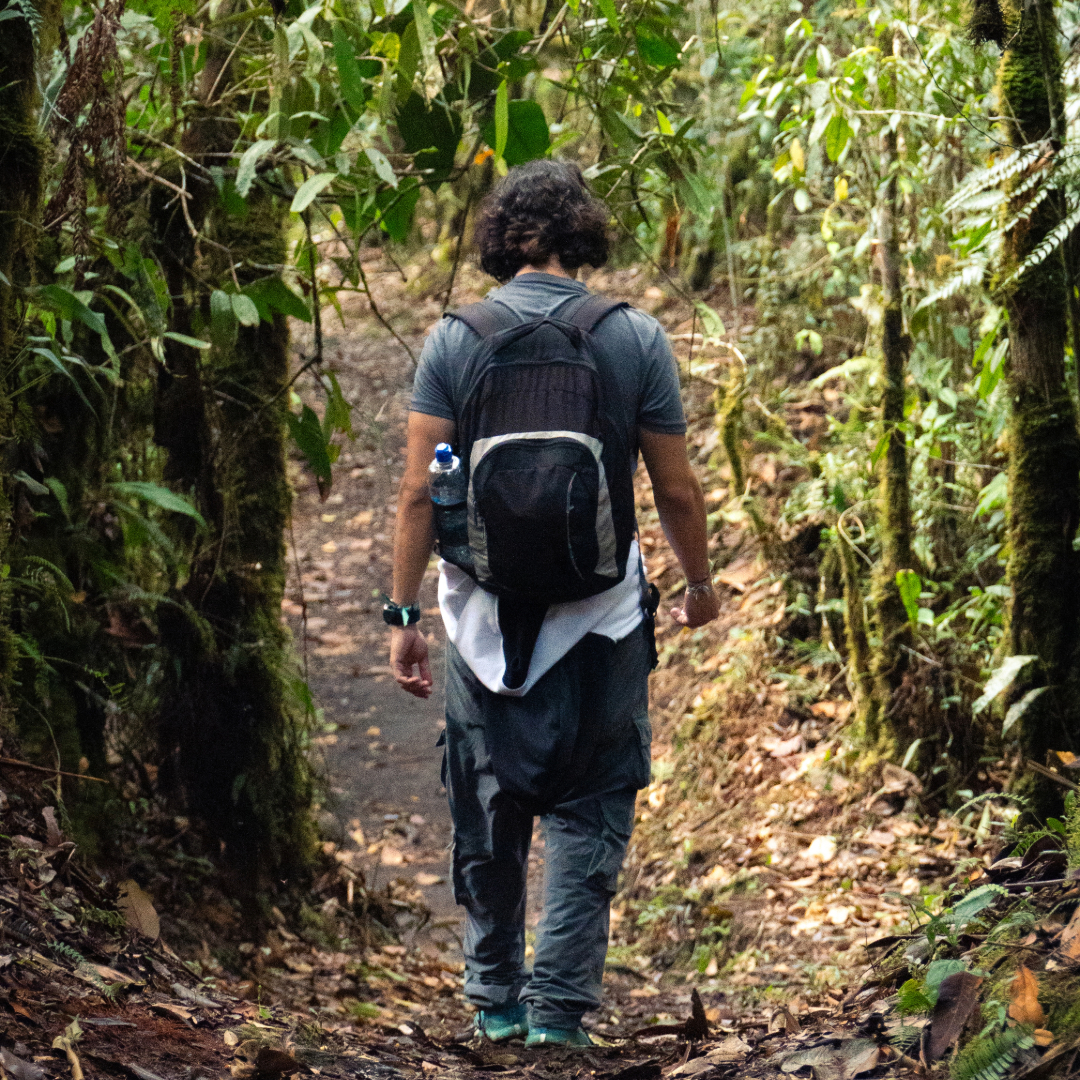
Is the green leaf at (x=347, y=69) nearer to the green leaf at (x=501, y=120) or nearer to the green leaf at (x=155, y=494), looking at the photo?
the green leaf at (x=501, y=120)

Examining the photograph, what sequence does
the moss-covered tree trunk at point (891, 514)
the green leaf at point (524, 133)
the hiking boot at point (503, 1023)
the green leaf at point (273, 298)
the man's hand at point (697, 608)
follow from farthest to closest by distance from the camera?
the moss-covered tree trunk at point (891, 514)
the green leaf at point (273, 298)
the green leaf at point (524, 133)
the man's hand at point (697, 608)
the hiking boot at point (503, 1023)

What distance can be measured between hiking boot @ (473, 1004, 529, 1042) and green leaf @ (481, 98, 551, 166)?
7.72 ft

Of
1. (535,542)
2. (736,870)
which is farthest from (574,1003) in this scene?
(736,870)

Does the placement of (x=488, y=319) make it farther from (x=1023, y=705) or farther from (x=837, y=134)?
(x=837, y=134)

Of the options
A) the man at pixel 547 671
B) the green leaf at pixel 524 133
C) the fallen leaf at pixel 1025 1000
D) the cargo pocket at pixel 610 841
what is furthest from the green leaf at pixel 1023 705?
the green leaf at pixel 524 133

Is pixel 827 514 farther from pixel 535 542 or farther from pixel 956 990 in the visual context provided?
pixel 956 990

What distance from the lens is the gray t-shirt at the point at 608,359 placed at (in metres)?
2.82

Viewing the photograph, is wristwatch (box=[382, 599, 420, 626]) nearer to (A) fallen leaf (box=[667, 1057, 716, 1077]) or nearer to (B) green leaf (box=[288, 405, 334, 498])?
(B) green leaf (box=[288, 405, 334, 498])

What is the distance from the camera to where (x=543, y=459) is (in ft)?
8.79

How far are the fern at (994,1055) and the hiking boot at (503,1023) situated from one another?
1478mm

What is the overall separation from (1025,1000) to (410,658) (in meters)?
1.76

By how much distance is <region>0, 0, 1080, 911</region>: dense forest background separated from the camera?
3.09 m

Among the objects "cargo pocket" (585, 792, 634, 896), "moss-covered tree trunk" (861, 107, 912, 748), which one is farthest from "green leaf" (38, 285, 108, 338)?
"moss-covered tree trunk" (861, 107, 912, 748)

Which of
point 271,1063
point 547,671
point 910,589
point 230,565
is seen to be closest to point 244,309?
point 230,565
